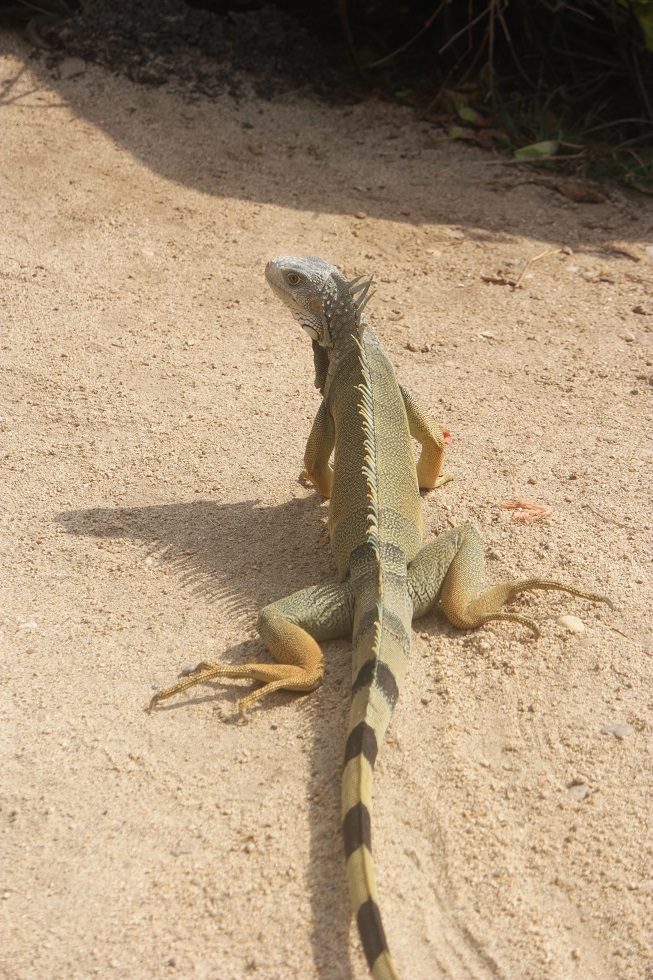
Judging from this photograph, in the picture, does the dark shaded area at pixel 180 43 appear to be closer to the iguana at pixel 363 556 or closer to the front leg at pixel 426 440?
the iguana at pixel 363 556

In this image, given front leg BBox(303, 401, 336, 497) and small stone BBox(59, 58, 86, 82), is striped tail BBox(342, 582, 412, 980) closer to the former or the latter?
front leg BBox(303, 401, 336, 497)

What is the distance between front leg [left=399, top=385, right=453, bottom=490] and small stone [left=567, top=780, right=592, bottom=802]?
1.82 metres

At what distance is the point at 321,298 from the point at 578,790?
7.93ft

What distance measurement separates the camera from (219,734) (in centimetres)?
351

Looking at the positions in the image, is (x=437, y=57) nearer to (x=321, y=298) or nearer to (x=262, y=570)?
(x=321, y=298)

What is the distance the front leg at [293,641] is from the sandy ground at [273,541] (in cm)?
10

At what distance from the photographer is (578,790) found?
10.9 ft

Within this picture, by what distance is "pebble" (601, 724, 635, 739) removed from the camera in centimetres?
350

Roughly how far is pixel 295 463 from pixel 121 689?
1.82 meters

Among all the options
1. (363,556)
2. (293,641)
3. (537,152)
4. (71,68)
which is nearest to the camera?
(293,641)

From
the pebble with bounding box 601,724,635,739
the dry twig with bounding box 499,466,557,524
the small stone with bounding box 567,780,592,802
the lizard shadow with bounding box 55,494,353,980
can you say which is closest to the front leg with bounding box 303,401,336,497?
the lizard shadow with bounding box 55,494,353,980

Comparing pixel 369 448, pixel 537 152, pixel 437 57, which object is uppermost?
pixel 437 57

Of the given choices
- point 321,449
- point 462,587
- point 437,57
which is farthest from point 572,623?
point 437,57

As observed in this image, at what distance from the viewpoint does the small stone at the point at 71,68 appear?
26.9ft
